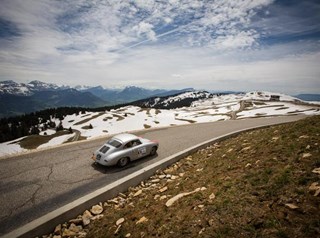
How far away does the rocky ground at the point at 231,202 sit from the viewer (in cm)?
437

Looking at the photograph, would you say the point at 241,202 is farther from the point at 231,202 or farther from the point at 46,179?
the point at 46,179

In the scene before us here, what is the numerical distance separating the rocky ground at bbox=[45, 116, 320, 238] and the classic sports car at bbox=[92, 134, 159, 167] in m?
2.52

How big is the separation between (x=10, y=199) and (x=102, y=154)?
4.32 meters

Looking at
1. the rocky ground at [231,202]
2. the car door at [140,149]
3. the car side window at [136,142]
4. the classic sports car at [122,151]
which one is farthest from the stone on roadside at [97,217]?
the car side window at [136,142]

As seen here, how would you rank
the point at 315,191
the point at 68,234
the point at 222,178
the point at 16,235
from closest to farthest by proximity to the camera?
the point at 315,191, the point at 16,235, the point at 68,234, the point at 222,178

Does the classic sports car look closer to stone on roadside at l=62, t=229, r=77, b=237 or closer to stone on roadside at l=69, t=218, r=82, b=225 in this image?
stone on roadside at l=69, t=218, r=82, b=225

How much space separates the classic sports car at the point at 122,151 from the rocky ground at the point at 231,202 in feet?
8.25

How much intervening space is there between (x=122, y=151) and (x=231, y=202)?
22.9 feet

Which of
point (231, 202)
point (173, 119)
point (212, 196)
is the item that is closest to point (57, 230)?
point (212, 196)

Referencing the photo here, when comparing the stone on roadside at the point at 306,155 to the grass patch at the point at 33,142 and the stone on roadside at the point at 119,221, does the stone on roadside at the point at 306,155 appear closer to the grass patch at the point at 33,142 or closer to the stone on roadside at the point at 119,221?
the stone on roadside at the point at 119,221

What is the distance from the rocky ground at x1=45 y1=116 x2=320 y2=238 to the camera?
A: 14.3 feet

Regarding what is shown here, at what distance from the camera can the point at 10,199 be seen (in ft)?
24.7

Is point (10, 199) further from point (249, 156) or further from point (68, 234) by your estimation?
point (249, 156)

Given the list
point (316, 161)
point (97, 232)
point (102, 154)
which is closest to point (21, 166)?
point (102, 154)
